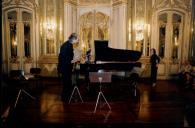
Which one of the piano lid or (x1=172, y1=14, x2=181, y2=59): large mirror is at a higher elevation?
(x1=172, y1=14, x2=181, y2=59): large mirror

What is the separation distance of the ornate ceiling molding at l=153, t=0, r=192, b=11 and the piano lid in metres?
4.03

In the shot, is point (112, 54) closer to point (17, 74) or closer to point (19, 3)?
point (17, 74)

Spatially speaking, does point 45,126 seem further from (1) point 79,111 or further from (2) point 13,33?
(2) point 13,33

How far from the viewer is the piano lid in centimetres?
758

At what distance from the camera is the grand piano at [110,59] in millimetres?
7489

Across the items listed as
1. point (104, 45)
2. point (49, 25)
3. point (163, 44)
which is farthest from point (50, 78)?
point (163, 44)

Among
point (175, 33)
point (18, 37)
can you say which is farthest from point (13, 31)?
point (175, 33)

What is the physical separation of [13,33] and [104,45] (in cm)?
544

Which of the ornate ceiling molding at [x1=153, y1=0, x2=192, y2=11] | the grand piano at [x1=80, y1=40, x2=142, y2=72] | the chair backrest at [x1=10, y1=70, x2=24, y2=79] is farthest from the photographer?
the ornate ceiling molding at [x1=153, y1=0, x2=192, y2=11]

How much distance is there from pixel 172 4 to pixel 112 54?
4.79 m

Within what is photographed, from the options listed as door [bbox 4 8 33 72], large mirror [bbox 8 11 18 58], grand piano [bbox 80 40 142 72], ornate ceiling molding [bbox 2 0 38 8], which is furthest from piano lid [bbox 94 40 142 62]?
large mirror [bbox 8 11 18 58]

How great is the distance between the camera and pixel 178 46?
11086mm

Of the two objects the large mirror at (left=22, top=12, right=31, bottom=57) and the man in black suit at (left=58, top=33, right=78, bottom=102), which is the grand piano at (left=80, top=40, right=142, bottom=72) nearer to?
the man in black suit at (left=58, top=33, right=78, bottom=102)

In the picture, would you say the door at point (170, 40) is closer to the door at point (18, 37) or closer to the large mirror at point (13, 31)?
the door at point (18, 37)
